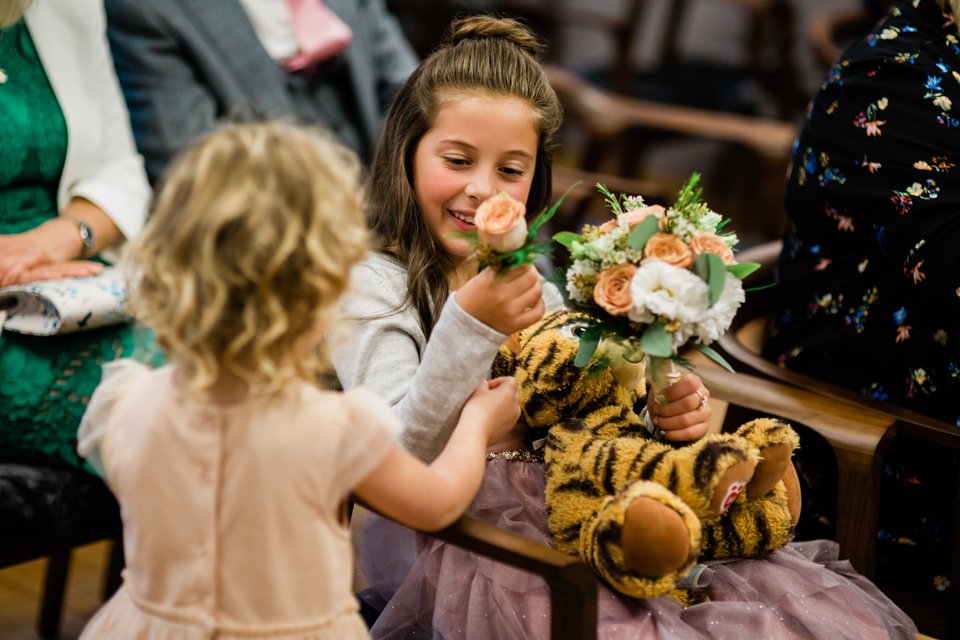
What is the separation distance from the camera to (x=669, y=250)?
1473 mm

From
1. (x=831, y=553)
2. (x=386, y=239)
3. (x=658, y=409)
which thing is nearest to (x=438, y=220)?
(x=386, y=239)

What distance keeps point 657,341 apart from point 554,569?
1.02 ft

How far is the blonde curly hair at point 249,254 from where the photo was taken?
117 cm

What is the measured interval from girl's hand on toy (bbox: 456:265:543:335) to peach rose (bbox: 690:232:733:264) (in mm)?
210

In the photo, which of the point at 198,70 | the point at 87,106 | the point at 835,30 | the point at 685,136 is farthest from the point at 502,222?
the point at 685,136

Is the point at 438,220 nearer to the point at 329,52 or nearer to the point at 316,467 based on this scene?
the point at 316,467

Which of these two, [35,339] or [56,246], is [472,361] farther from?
[56,246]

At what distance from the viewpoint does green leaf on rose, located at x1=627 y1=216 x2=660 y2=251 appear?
1.48 meters

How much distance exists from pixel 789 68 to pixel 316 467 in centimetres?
529

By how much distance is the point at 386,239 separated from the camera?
185 cm

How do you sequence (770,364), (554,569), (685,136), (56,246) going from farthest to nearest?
(685,136) < (770,364) < (56,246) < (554,569)

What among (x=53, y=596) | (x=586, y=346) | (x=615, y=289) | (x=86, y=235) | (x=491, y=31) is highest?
(x=491, y=31)

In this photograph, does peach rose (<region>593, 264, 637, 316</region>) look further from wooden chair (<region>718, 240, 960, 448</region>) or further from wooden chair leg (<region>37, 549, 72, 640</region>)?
wooden chair leg (<region>37, 549, 72, 640</region>)

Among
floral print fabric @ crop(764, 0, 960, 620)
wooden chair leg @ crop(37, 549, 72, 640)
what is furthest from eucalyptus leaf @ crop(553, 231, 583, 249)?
wooden chair leg @ crop(37, 549, 72, 640)
